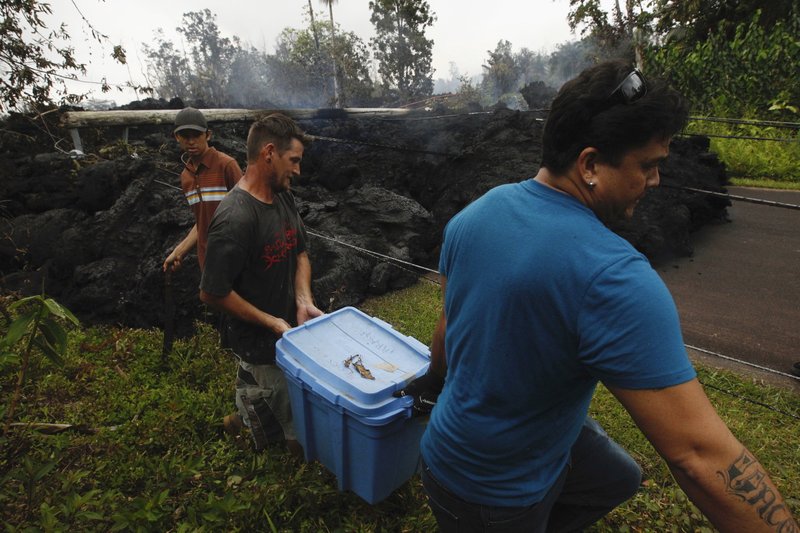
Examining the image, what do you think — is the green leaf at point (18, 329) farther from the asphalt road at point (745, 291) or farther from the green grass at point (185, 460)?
the asphalt road at point (745, 291)

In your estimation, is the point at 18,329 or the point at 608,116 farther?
the point at 18,329

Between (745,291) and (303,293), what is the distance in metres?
5.95

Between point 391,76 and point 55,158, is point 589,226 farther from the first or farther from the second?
point 391,76

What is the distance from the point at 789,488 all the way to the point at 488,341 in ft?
9.71

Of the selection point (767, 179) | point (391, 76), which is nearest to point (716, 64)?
point (767, 179)

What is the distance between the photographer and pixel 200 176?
3609 millimetres

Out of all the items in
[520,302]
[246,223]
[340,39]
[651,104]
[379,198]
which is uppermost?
[340,39]

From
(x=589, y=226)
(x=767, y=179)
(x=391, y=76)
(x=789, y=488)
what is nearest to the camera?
(x=589, y=226)

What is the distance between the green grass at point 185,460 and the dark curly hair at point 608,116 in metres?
2.01

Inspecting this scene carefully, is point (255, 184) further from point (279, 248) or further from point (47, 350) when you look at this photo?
point (47, 350)

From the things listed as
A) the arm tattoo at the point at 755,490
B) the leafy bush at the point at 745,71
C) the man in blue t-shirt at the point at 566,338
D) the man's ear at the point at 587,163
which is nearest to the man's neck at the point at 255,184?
the man in blue t-shirt at the point at 566,338

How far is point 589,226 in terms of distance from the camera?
1.06 meters

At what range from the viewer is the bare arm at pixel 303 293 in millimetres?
2816

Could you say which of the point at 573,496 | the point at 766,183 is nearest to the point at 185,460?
the point at 573,496
